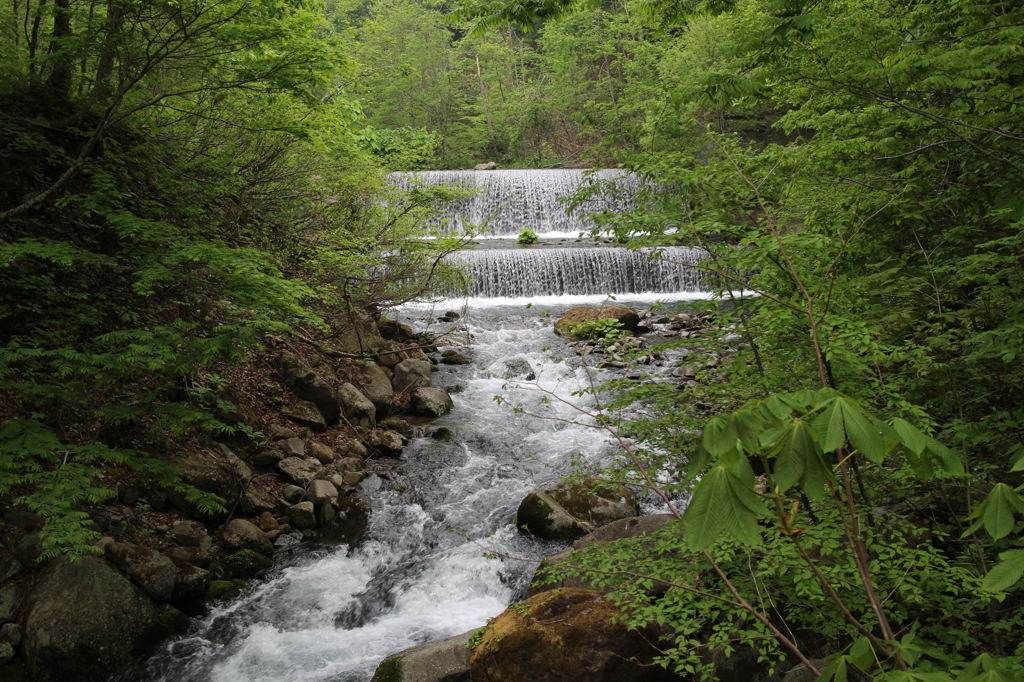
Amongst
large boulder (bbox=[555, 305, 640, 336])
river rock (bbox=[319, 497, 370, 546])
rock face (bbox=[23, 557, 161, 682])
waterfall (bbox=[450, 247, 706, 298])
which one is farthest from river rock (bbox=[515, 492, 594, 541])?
waterfall (bbox=[450, 247, 706, 298])

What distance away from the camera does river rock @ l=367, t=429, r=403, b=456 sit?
7656 mm

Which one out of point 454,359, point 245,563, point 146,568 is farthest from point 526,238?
point 146,568

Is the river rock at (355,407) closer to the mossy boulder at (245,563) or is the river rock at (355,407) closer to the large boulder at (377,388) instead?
the large boulder at (377,388)

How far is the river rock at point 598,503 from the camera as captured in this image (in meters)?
5.80

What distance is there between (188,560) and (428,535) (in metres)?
2.20

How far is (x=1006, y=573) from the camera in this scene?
125cm

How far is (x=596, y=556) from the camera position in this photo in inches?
128

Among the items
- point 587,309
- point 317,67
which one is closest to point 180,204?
point 317,67

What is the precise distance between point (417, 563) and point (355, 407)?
114 inches

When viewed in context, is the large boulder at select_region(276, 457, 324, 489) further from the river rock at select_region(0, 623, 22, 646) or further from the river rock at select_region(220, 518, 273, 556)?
the river rock at select_region(0, 623, 22, 646)

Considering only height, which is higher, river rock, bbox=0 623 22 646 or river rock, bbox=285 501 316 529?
river rock, bbox=285 501 316 529

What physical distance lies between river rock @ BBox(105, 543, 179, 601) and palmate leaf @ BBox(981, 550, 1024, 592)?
17.4 ft

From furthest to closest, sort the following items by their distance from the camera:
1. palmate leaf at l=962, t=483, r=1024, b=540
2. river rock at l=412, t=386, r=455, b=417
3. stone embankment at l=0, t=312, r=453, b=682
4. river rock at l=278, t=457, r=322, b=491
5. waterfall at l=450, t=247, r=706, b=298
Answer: waterfall at l=450, t=247, r=706, b=298 < river rock at l=412, t=386, r=455, b=417 < river rock at l=278, t=457, r=322, b=491 < stone embankment at l=0, t=312, r=453, b=682 < palmate leaf at l=962, t=483, r=1024, b=540

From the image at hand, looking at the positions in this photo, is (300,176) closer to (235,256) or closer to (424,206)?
(424,206)
